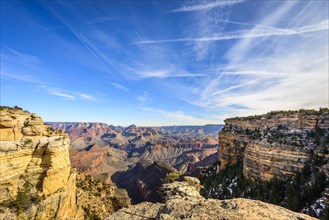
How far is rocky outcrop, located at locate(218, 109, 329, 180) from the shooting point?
47.8m

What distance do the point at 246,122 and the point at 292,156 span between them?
25800 millimetres

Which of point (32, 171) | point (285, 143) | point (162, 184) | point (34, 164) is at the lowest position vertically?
point (162, 184)

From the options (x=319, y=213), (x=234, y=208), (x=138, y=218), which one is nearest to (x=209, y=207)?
(x=234, y=208)

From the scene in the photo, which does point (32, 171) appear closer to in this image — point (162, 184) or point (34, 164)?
point (34, 164)

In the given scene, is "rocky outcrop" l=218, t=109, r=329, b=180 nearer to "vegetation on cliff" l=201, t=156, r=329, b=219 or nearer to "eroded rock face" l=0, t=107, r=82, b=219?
"vegetation on cliff" l=201, t=156, r=329, b=219

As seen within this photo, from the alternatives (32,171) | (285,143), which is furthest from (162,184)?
(285,143)

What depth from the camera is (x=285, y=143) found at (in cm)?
5131

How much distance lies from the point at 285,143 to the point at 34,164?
49964 mm

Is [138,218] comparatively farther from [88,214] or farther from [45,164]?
[88,214]

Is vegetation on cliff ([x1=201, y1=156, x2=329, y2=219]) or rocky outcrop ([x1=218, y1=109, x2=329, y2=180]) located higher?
rocky outcrop ([x1=218, y1=109, x2=329, y2=180])

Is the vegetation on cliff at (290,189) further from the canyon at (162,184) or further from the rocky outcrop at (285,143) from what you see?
the rocky outcrop at (285,143)

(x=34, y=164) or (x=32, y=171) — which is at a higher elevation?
(x=34, y=164)

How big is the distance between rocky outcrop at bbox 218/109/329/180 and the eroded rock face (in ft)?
140

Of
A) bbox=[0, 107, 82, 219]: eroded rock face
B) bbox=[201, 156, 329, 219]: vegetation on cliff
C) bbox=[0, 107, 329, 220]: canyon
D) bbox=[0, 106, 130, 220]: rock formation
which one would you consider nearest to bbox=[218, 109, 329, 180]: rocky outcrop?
bbox=[0, 107, 329, 220]: canyon
